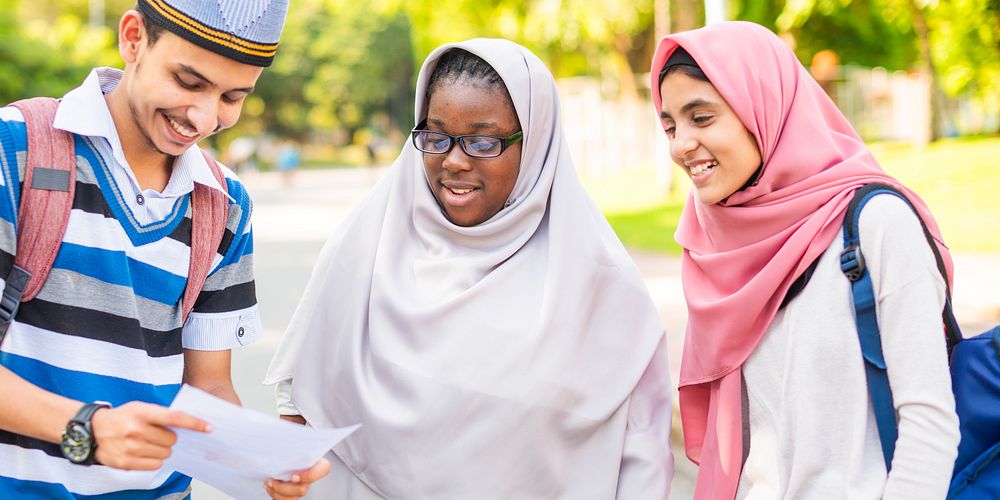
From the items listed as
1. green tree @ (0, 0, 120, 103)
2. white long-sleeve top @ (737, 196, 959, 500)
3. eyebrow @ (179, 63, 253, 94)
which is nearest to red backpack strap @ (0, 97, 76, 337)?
eyebrow @ (179, 63, 253, 94)

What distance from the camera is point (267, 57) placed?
7.06 feet

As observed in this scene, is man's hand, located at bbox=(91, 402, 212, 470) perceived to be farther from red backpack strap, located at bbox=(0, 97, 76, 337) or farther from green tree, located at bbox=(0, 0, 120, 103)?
green tree, located at bbox=(0, 0, 120, 103)

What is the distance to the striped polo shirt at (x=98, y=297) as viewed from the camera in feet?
6.30

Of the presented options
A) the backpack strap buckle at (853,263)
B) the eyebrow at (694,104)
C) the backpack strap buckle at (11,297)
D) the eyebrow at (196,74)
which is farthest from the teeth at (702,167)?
the backpack strap buckle at (11,297)

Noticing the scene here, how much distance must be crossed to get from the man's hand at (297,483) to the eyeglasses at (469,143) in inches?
38.4

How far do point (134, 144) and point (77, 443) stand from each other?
2.10 feet

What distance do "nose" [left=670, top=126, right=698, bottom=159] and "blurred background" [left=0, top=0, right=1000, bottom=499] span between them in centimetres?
278

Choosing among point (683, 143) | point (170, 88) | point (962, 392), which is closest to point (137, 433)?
point (170, 88)

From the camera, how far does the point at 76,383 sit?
196 centimetres

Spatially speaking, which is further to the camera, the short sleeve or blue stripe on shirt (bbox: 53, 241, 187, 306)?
the short sleeve

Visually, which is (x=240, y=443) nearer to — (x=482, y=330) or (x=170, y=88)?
(x=170, y=88)

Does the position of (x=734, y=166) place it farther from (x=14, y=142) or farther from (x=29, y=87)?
(x=29, y=87)

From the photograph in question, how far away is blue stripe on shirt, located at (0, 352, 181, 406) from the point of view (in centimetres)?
192

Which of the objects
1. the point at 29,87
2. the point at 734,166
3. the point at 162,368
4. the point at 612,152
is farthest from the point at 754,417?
the point at 29,87
